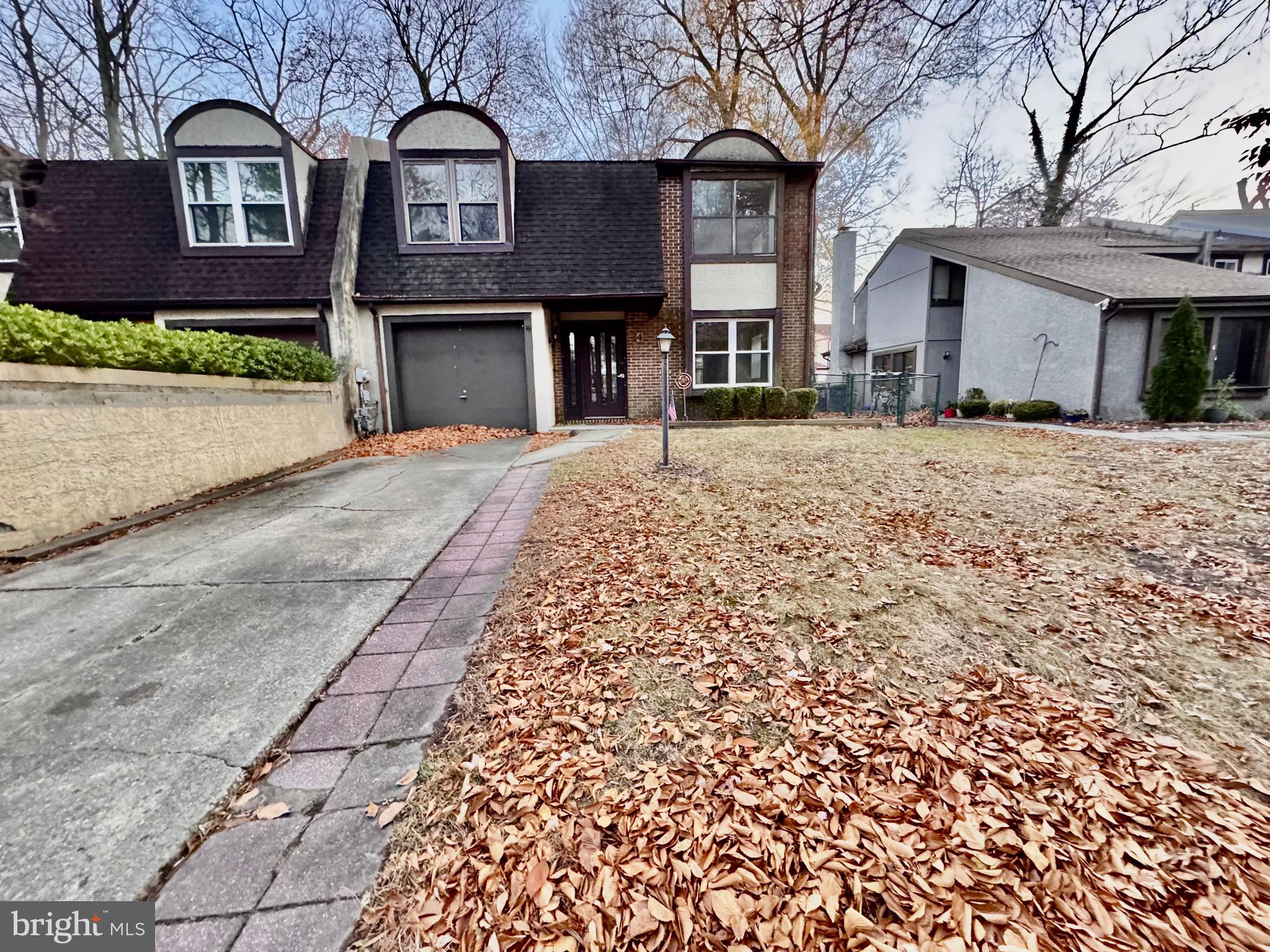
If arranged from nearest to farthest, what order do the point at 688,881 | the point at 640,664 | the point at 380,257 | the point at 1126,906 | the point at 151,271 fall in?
the point at 1126,906 < the point at 688,881 < the point at 640,664 < the point at 151,271 < the point at 380,257

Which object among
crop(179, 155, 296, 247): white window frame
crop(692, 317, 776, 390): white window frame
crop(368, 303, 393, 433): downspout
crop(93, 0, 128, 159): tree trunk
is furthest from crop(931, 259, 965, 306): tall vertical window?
crop(93, 0, 128, 159): tree trunk

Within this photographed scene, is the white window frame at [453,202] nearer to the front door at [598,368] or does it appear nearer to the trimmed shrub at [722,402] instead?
the front door at [598,368]

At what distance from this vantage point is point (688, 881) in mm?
1406

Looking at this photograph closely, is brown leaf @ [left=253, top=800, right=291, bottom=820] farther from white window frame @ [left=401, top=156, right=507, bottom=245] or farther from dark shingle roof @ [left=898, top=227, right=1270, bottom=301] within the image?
dark shingle roof @ [left=898, top=227, right=1270, bottom=301]

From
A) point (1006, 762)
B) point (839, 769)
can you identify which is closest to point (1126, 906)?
point (1006, 762)

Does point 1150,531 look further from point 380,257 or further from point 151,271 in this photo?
point 151,271

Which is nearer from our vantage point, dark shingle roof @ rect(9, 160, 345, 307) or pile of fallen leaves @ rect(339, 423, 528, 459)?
pile of fallen leaves @ rect(339, 423, 528, 459)

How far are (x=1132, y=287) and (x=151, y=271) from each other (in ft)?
64.4

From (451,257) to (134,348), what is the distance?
6.29m

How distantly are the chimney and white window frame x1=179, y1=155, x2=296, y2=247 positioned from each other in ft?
51.9

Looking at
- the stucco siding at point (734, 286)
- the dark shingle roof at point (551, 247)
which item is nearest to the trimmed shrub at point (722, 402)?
the stucco siding at point (734, 286)

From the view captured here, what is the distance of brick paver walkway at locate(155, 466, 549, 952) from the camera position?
4.32ft

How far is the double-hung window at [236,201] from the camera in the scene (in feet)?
31.3

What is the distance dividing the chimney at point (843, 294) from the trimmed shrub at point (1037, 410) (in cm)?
880
